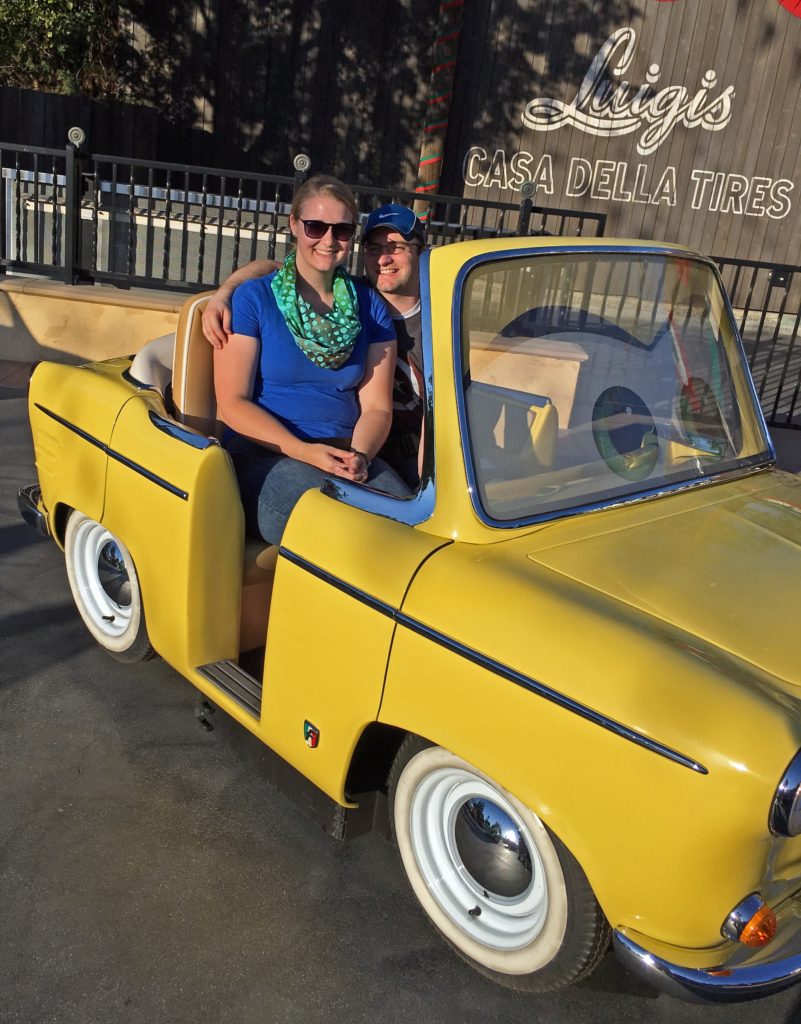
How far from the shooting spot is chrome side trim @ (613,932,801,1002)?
69.5 inches

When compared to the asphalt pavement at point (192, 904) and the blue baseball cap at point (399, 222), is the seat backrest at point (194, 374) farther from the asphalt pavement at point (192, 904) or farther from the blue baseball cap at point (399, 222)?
the asphalt pavement at point (192, 904)

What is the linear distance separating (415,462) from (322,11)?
425 inches

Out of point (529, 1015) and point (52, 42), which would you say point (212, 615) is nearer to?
point (529, 1015)

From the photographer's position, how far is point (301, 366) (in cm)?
304

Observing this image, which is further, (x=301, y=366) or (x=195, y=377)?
(x=195, y=377)

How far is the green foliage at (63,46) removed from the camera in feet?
37.6

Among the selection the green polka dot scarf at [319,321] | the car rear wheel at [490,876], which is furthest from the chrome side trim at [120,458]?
the car rear wheel at [490,876]

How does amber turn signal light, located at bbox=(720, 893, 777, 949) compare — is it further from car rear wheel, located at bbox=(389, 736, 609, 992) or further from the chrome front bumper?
the chrome front bumper

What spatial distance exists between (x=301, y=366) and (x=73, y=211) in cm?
519

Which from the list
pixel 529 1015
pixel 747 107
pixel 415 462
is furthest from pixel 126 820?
pixel 747 107

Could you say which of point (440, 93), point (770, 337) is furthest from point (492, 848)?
point (770, 337)

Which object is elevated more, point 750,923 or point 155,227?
point 155,227

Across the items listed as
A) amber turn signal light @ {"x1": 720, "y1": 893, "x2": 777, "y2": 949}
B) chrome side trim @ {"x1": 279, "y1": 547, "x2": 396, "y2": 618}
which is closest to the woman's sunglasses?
chrome side trim @ {"x1": 279, "y1": 547, "x2": 396, "y2": 618}

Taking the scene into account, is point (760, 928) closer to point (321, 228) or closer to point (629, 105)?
point (321, 228)
